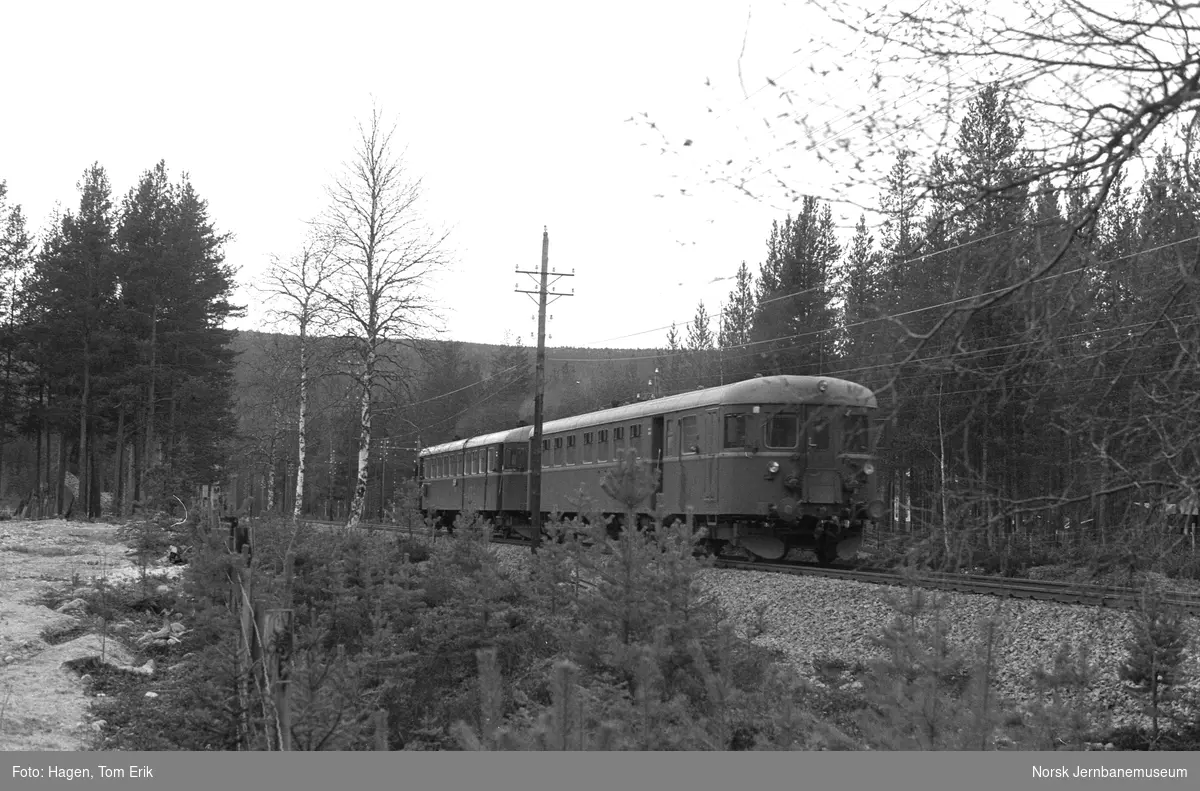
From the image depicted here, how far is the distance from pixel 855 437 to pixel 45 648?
9910 millimetres

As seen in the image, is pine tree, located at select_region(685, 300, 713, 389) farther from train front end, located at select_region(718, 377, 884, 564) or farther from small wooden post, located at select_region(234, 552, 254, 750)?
small wooden post, located at select_region(234, 552, 254, 750)

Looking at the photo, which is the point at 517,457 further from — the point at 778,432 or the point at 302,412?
the point at 778,432

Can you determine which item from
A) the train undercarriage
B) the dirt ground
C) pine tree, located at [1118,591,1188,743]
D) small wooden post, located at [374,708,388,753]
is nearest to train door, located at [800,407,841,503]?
the train undercarriage

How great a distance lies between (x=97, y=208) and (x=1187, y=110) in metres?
50.2

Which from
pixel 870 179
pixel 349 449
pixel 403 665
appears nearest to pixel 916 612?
pixel 870 179

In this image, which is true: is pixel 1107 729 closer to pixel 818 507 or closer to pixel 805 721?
pixel 805 721

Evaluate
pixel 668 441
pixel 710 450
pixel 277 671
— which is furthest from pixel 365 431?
pixel 277 671

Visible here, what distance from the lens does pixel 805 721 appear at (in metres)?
5.91

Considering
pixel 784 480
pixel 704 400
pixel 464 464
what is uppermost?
pixel 704 400

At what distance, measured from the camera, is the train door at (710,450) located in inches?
740

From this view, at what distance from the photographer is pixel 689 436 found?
1984cm

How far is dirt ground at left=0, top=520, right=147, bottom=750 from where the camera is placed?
8109 millimetres

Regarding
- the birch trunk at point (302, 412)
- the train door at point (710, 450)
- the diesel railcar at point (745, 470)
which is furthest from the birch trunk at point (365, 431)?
the train door at point (710, 450)

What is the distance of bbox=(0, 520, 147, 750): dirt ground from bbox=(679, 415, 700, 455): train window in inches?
378
